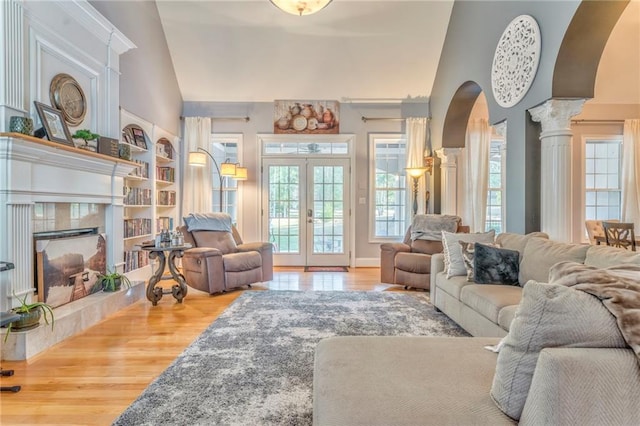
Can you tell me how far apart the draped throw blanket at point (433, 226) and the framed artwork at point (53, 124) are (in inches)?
163

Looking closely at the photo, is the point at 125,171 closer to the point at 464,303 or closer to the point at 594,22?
the point at 464,303

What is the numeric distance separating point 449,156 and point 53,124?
517 centimetres

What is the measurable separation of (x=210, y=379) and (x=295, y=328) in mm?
990

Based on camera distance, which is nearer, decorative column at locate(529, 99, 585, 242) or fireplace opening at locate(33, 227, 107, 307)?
fireplace opening at locate(33, 227, 107, 307)

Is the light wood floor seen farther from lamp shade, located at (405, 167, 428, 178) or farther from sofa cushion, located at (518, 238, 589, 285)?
lamp shade, located at (405, 167, 428, 178)

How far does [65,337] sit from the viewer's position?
8.88ft

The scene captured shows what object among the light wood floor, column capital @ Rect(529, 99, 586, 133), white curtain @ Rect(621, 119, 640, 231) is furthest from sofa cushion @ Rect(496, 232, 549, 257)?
white curtain @ Rect(621, 119, 640, 231)

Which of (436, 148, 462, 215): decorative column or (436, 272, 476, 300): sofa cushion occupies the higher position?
(436, 148, 462, 215): decorative column

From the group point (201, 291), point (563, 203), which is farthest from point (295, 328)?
point (563, 203)

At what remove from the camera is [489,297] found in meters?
2.46

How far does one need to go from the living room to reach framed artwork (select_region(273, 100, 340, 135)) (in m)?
0.13

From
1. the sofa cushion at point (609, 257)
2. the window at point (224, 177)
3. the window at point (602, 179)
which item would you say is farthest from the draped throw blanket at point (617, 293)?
the window at point (602, 179)

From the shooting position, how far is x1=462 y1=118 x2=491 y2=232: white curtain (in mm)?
5840

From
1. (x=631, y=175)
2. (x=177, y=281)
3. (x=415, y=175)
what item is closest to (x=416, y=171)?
(x=415, y=175)
